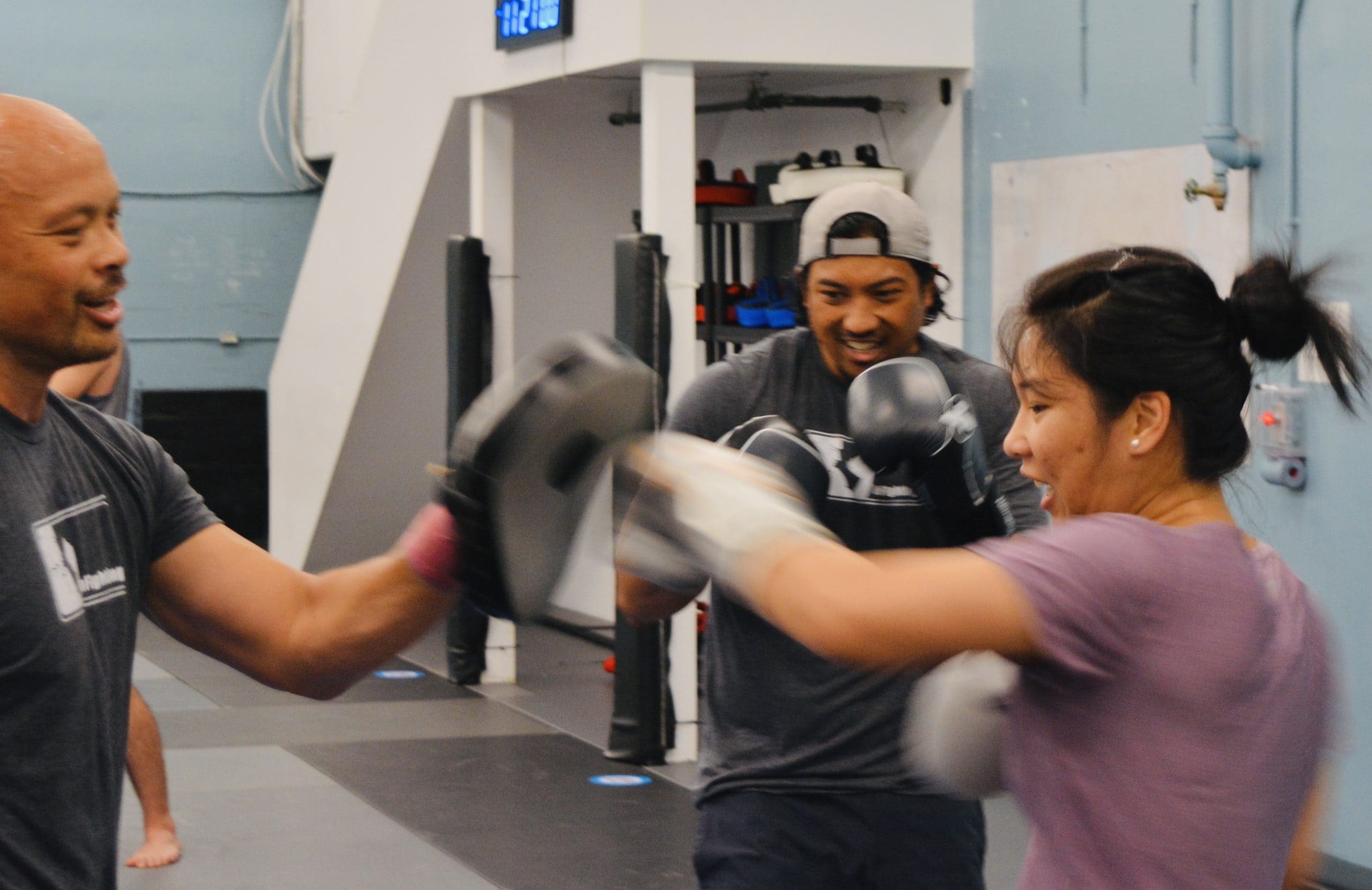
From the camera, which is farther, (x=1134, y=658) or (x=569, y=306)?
(x=569, y=306)

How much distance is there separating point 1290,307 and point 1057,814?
49cm

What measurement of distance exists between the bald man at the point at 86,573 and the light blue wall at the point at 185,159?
315 inches

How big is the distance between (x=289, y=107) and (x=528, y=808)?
602 centimetres

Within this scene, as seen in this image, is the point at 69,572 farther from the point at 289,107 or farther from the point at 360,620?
the point at 289,107

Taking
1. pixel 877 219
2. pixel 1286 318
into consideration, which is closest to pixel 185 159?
pixel 877 219

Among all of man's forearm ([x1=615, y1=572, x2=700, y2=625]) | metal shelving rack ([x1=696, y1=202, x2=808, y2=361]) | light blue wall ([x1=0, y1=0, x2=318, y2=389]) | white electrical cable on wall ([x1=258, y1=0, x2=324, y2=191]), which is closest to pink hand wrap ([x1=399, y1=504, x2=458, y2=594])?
man's forearm ([x1=615, y1=572, x2=700, y2=625])

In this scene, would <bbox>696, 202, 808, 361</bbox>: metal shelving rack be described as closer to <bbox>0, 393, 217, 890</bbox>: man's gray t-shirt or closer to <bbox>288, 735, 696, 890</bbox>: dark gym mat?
<bbox>288, 735, 696, 890</bbox>: dark gym mat

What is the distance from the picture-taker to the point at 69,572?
1.53m

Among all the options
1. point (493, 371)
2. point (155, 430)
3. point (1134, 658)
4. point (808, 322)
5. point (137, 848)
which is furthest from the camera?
point (155, 430)

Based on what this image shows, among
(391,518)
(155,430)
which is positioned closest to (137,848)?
(391,518)

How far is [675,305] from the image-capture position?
16.3 ft

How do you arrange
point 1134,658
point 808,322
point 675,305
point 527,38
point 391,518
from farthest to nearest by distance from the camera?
1. point 391,518
2. point 527,38
3. point 675,305
4. point 808,322
5. point 1134,658

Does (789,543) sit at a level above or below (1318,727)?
above

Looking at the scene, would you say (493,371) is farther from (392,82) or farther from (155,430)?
(155,430)
